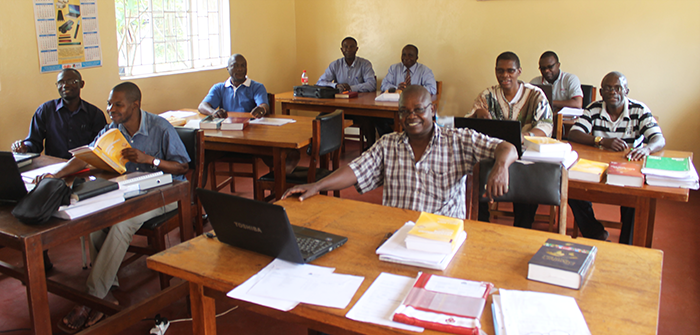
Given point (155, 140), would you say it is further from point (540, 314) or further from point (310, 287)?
point (540, 314)

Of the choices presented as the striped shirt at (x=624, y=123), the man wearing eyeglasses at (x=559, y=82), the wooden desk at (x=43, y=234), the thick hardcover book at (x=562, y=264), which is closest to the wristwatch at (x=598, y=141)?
the striped shirt at (x=624, y=123)

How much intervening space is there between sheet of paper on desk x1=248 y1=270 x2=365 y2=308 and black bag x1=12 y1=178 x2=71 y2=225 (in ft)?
3.22

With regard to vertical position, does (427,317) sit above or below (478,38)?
below

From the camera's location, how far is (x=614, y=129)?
320 cm

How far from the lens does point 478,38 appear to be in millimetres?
5746

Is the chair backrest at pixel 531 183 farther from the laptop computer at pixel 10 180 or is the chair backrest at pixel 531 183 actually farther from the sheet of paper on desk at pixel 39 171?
the sheet of paper on desk at pixel 39 171

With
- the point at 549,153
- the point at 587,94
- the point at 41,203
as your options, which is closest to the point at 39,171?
the point at 41,203

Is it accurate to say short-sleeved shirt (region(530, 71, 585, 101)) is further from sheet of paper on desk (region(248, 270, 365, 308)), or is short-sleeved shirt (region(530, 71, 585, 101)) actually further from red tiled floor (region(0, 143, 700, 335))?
sheet of paper on desk (region(248, 270, 365, 308))

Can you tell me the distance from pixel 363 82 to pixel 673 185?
4.10 meters

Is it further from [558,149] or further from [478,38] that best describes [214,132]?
[478,38]

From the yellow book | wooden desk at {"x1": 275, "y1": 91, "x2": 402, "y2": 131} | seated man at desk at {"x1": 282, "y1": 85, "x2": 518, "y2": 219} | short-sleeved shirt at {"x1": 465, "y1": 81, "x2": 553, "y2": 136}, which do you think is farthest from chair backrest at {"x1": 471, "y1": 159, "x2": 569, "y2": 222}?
wooden desk at {"x1": 275, "y1": 91, "x2": 402, "y2": 131}

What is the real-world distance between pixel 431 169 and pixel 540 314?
1.10 metres

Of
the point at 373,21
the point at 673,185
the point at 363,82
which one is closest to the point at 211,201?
the point at 673,185

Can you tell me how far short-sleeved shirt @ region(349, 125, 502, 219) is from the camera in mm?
2230
